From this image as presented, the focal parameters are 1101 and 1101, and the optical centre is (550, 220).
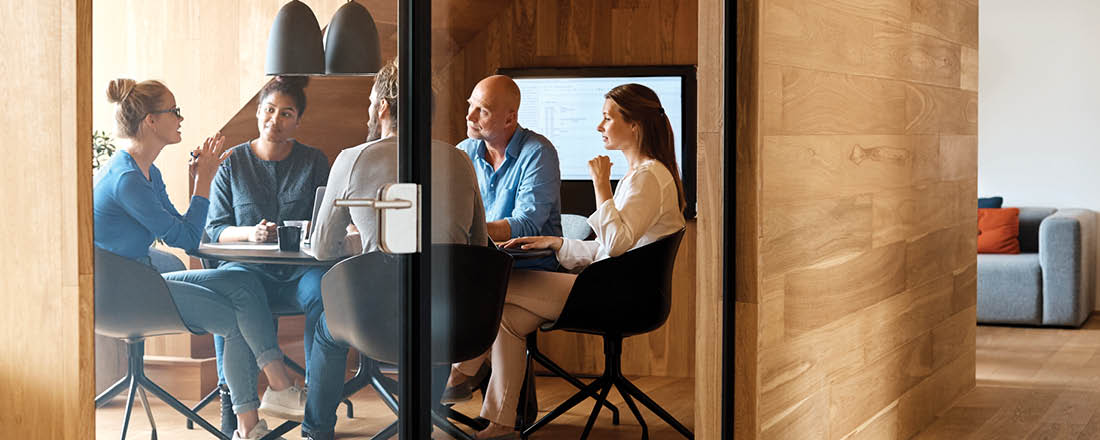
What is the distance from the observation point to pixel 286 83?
6.52ft

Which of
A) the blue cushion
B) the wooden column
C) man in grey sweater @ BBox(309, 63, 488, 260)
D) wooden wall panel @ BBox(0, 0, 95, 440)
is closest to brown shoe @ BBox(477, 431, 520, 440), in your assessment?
man in grey sweater @ BBox(309, 63, 488, 260)

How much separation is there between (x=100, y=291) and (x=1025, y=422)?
3849 mm

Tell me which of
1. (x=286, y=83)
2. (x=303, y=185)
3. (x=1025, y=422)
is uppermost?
(x=286, y=83)

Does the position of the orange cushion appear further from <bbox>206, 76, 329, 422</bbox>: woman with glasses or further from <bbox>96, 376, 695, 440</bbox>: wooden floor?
<bbox>206, 76, 329, 422</bbox>: woman with glasses

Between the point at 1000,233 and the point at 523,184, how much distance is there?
577 cm

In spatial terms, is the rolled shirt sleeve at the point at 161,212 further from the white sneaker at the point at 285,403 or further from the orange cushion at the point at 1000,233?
the orange cushion at the point at 1000,233

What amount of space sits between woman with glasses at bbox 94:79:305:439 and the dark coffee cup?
3.3 inches

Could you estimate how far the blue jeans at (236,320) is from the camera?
1896 mm

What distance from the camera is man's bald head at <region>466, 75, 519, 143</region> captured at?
228 centimetres

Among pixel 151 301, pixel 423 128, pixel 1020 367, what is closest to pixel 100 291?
pixel 151 301

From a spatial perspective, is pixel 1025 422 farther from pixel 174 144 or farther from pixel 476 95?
pixel 174 144

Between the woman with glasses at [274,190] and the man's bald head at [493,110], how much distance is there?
37 cm

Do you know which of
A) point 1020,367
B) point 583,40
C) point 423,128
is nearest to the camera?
point 423,128

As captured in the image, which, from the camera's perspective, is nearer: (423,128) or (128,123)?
(128,123)
